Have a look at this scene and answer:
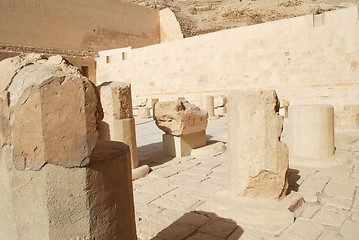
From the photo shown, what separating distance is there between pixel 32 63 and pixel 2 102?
288mm

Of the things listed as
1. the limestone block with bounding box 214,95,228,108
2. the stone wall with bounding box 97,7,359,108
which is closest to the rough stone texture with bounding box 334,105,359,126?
the stone wall with bounding box 97,7,359,108

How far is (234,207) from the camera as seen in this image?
3.44m

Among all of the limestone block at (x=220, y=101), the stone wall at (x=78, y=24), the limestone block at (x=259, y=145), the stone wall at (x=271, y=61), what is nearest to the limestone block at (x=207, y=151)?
the limestone block at (x=259, y=145)

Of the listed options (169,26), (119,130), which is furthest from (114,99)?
(169,26)

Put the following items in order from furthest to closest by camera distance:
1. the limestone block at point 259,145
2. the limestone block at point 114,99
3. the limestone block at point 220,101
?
the limestone block at point 220,101 < the limestone block at point 114,99 < the limestone block at point 259,145

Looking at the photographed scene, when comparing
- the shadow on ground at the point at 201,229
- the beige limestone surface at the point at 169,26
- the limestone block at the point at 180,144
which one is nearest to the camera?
the shadow on ground at the point at 201,229

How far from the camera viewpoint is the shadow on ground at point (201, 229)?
2.97 meters

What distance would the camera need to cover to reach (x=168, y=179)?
16.0ft

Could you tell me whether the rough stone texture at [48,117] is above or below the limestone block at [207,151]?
above

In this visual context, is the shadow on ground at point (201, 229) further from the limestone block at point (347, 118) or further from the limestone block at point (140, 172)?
the limestone block at point (347, 118)

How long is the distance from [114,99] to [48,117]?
3.52 meters

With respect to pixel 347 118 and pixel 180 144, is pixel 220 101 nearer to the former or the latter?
pixel 347 118

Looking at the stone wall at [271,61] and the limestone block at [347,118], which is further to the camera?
the stone wall at [271,61]

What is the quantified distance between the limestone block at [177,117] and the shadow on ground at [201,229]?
2.75 m
